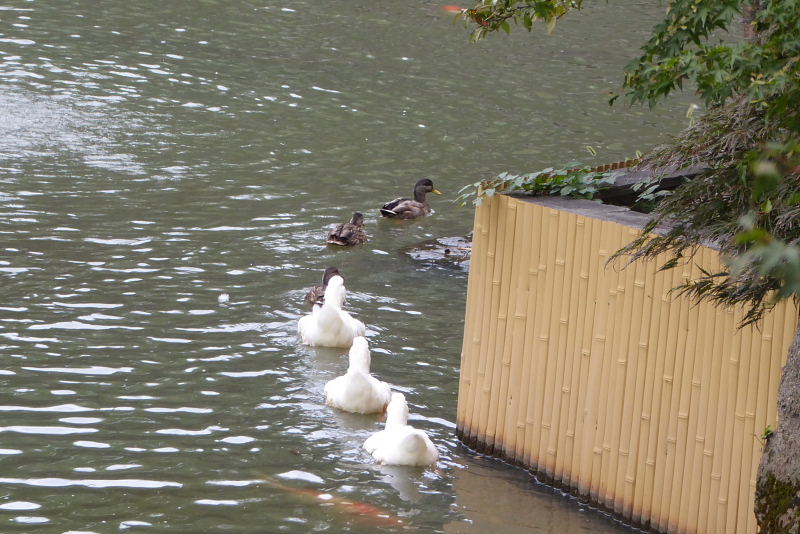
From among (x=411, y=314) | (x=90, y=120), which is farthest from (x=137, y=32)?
(x=411, y=314)

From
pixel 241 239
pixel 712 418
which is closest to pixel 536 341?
pixel 712 418

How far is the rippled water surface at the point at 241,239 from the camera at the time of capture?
8.96m

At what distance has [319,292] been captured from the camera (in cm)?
1323

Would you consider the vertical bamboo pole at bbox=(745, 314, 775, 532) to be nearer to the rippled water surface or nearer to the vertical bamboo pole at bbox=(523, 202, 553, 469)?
the rippled water surface

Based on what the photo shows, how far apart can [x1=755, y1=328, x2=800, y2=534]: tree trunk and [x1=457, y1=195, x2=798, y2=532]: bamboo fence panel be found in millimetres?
1387

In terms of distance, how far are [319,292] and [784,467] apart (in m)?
7.72

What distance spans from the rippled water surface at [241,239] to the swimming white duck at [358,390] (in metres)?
0.12

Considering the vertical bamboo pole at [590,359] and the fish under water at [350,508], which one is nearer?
the fish under water at [350,508]

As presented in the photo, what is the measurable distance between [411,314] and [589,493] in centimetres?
490

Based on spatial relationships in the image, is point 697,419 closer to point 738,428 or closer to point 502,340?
point 738,428

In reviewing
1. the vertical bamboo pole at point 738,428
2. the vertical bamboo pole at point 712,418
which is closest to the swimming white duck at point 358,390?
the vertical bamboo pole at point 712,418

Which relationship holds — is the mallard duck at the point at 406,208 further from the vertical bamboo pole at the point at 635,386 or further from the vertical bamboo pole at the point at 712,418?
the vertical bamboo pole at the point at 712,418

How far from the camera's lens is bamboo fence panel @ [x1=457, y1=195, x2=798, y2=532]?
793 cm

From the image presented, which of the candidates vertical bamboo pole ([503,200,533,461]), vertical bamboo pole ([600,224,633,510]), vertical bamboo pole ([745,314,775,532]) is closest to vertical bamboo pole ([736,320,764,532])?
vertical bamboo pole ([745,314,775,532])
